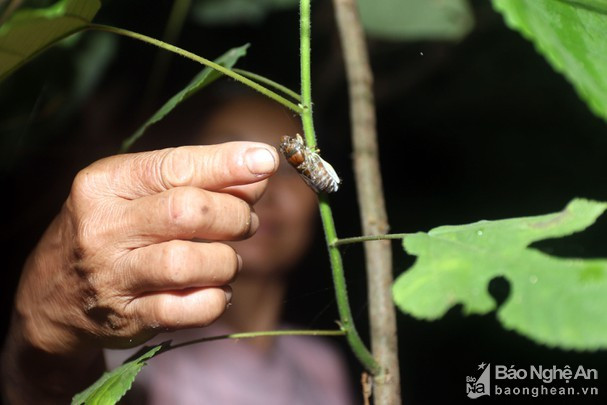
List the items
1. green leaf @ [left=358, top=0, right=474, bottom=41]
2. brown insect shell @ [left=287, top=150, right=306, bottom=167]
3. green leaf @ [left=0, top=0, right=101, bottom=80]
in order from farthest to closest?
1. green leaf @ [left=358, top=0, right=474, bottom=41]
2. brown insect shell @ [left=287, top=150, right=306, bottom=167]
3. green leaf @ [left=0, top=0, right=101, bottom=80]

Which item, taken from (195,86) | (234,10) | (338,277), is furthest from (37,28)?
(234,10)

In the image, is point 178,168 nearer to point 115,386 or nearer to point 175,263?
point 175,263

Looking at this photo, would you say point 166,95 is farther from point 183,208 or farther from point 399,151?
point 183,208

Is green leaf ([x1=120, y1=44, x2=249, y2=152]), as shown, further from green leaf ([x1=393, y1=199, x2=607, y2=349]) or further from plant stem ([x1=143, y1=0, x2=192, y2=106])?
plant stem ([x1=143, y1=0, x2=192, y2=106])

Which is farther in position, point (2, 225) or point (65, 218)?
point (2, 225)

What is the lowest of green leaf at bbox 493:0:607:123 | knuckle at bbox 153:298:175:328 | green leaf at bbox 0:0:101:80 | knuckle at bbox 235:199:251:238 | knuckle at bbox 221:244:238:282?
knuckle at bbox 153:298:175:328

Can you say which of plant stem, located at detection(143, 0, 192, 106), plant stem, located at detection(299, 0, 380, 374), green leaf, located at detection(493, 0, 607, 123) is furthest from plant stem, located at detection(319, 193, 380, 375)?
plant stem, located at detection(143, 0, 192, 106)

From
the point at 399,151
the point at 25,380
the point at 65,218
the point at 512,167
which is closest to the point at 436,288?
the point at 65,218
